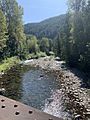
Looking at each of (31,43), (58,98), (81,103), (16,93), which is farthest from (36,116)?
(31,43)

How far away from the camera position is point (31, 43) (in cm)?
12356

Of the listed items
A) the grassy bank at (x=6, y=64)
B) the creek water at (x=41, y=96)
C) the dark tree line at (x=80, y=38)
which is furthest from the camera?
the grassy bank at (x=6, y=64)

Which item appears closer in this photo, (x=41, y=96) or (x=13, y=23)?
(x=41, y=96)

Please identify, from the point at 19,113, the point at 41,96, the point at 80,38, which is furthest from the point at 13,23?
the point at 19,113

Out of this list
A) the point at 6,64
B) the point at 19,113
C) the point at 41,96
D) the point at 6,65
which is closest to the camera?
the point at 19,113

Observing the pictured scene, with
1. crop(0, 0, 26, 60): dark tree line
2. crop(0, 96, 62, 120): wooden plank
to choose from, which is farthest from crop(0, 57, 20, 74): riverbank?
crop(0, 96, 62, 120): wooden plank

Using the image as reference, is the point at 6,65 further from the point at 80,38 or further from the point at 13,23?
the point at 13,23

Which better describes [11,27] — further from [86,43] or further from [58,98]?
[58,98]

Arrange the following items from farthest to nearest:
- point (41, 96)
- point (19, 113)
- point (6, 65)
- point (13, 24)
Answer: point (13, 24) → point (6, 65) → point (41, 96) → point (19, 113)

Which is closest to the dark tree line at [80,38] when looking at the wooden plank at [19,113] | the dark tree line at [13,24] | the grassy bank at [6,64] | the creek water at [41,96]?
the creek water at [41,96]

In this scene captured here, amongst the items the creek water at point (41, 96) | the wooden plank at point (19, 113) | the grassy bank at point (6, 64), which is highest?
the wooden plank at point (19, 113)

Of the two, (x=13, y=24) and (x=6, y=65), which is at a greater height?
(x=13, y=24)

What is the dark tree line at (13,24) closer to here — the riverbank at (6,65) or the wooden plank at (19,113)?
the riverbank at (6,65)

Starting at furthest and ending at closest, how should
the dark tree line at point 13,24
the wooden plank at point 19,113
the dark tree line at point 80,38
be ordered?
the dark tree line at point 13,24
the dark tree line at point 80,38
the wooden plank at point 19,113
